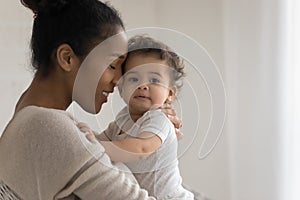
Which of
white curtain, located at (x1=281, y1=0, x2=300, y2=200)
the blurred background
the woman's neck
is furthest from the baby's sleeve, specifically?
white curtain, located at (x1=281, y1=0, x2=300, y2=200)

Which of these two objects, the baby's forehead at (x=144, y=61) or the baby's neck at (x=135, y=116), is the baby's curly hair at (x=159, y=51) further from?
the baby's neck at (x=135, y=116)

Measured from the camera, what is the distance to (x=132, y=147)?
3.45 ft

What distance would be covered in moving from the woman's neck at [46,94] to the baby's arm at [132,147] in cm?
9

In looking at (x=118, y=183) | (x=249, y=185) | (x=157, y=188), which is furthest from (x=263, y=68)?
(x=118, y=183)

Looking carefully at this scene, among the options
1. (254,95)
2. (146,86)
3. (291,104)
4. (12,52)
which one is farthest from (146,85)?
(12,52)

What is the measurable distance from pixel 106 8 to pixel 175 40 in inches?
13.6

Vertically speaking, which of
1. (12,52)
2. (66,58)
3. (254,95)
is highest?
(66,58)

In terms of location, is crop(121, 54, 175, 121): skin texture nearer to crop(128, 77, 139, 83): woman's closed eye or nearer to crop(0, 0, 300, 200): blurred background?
crop(128, 77, 139, 83): woman's closed eye

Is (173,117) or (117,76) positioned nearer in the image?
(117,76)

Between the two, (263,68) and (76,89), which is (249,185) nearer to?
(263,68)

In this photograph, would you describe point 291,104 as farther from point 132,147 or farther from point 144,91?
point 132,147

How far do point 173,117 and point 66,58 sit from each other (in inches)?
13.9

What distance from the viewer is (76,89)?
3.23 feet

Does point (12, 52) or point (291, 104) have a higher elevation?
point (12, 52)
